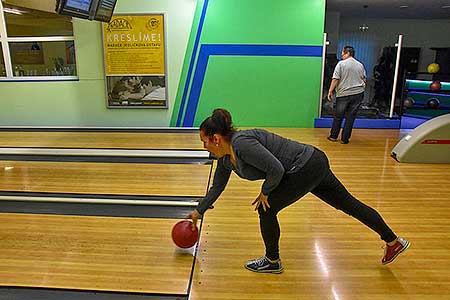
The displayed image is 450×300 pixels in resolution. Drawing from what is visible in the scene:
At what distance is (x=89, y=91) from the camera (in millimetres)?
6695

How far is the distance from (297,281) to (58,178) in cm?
294

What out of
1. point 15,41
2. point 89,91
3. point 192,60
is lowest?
point 89,91

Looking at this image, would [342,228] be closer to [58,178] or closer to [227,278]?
[227,278]

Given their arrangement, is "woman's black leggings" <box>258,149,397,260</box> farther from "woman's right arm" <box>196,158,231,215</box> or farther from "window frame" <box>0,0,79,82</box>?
"window frame" <box>0,0,79,82</box>

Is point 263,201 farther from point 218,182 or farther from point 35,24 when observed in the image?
point 35,24

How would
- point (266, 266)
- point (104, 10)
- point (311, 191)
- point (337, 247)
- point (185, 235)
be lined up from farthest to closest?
point (104, 10)
point (337, 247)
point (185, 235)
point (266, 266)
point (311, 191)

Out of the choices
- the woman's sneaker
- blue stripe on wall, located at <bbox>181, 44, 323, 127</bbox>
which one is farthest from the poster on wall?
the woman's sneaker

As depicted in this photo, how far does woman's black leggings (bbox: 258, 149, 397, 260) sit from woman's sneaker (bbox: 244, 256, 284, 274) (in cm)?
4

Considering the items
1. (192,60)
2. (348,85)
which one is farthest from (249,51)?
(348,85)

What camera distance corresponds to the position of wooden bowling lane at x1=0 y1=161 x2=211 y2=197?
3721 millimetres

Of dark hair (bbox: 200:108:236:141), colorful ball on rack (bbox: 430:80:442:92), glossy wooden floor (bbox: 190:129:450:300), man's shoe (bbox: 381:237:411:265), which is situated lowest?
glossy wooden floor (bbox: 190:129:450:300)

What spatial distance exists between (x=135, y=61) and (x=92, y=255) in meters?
4.60

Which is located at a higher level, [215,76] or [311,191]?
[215,76]

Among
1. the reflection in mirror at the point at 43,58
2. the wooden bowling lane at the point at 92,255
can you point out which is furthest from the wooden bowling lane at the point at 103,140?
the wooden bowling lane at the point at 92,255
